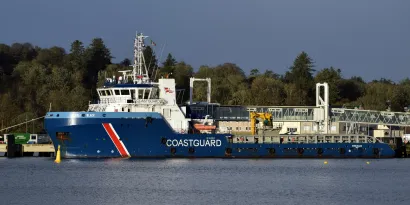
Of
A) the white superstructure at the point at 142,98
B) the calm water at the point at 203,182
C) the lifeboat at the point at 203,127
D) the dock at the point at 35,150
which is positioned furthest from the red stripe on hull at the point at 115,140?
the dock at the point at 35,150

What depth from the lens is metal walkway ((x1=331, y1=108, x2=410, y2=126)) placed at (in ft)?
282

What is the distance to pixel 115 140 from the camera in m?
75.2

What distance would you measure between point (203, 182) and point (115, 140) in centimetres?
1806

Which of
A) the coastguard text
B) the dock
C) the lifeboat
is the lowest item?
the dock

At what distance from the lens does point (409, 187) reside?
5738 cm

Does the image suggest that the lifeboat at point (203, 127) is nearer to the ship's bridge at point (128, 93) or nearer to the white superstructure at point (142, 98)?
the white superstructure at point (142, 98)

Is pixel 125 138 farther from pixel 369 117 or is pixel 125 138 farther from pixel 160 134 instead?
pixel 369 117

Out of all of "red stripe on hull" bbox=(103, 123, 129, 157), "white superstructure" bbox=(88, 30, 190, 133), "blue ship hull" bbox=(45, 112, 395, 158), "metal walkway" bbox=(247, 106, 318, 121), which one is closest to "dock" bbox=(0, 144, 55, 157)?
"white superstructure" bbox=(88, 30, 190, 133)

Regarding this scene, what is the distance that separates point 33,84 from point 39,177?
244 feet

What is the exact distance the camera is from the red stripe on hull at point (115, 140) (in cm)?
7475

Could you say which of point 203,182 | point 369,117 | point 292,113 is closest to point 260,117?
point 292,113

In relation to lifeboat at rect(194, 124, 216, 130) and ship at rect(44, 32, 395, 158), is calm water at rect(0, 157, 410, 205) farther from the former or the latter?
lifeboat at rect(194, 124, 216, 130)

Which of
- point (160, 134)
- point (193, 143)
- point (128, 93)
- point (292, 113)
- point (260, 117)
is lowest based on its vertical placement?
point (193, 143)

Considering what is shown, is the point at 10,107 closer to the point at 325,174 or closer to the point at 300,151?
the point at 300,151
